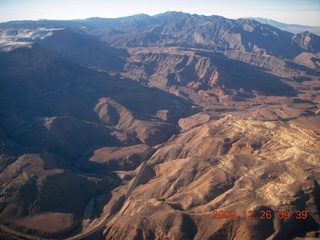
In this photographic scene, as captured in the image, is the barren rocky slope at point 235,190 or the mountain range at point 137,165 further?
the mountain range at point 137,165

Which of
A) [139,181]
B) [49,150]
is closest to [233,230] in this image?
[139,181]

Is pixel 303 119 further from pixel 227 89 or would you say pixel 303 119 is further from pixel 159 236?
pixel 159 236
